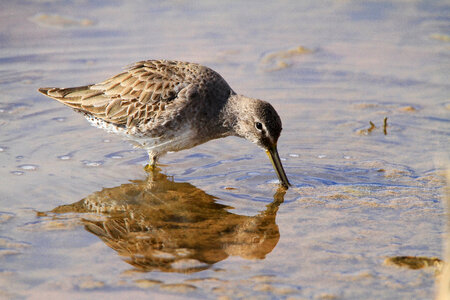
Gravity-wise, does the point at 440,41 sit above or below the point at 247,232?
above

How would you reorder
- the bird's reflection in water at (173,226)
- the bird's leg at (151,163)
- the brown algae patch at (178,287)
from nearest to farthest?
the brown algae patch at (178,287), the bird's reflection in water at (173,226), the bird's leg at (151,163)

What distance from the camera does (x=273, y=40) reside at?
9625 millimetres

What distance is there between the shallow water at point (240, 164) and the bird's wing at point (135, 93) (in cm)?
48

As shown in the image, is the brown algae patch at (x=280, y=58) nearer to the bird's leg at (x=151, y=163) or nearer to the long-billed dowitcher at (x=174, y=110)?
the long-billed dowitcher at (x=174, y=110)

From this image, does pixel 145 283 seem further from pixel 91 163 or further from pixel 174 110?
pixel 91 163

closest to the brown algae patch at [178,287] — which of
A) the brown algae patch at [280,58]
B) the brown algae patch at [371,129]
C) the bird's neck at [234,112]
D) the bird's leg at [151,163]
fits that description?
the bird's leg at [151,163]

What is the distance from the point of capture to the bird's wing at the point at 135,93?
6438 mm

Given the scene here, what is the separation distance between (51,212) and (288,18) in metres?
6.12

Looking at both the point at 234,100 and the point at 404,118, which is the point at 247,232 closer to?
the point at 234,100

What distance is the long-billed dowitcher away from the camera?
6.32 metres

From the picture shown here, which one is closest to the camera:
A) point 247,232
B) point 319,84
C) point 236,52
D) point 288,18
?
point 247,232

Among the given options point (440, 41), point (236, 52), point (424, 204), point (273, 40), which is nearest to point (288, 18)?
point (273, 40)

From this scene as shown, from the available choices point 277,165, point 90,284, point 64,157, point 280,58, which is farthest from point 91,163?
point 280,58

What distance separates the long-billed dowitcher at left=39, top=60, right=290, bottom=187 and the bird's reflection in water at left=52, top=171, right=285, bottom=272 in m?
0.48
